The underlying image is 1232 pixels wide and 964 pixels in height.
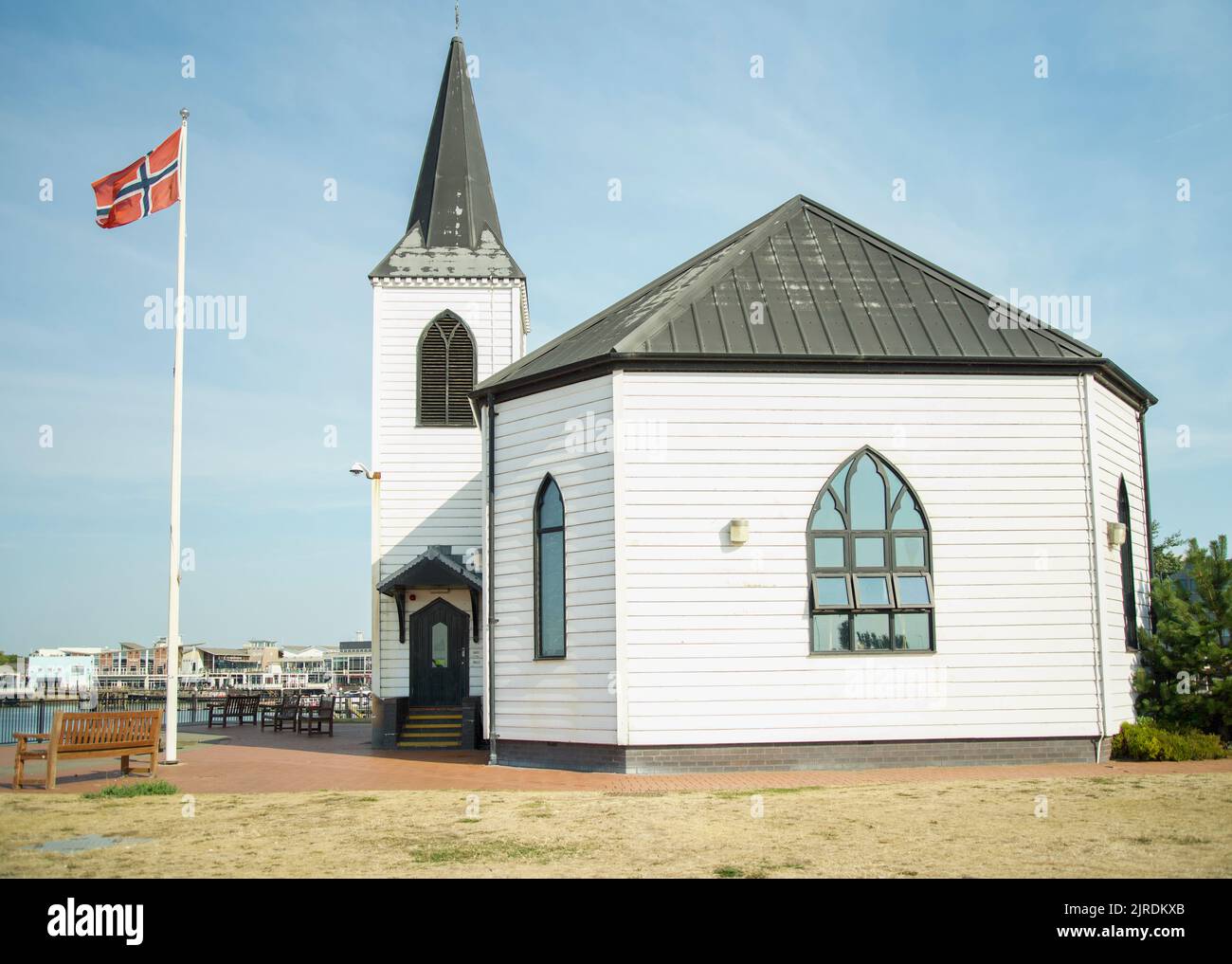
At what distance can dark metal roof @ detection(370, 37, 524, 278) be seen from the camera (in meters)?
24.9

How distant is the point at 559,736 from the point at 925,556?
19.6ft

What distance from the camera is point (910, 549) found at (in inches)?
629

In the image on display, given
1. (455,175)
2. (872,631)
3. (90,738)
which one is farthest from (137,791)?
(455,175)

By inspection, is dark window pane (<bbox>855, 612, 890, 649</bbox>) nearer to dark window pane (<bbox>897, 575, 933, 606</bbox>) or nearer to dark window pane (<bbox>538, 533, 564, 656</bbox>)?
dark window pane (<bbox>897, 575, 933, 606</bbox>)

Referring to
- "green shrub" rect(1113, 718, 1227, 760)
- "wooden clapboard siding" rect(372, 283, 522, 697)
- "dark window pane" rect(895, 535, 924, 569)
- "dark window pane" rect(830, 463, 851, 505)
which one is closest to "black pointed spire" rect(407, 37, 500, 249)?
"wooden clapboard siding" rect(372, 283, 522, 697)

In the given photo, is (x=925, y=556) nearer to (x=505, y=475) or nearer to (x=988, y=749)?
(x=988, y=749)

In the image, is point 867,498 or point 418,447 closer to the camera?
point 867,498

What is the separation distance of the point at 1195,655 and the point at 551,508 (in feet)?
32.7

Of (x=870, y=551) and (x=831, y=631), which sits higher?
(x=870, y=551)

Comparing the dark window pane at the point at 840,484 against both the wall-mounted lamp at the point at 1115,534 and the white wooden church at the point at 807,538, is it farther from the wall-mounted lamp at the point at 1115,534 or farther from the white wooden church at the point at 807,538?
the wall-mounted lamp at the point at 1115,534

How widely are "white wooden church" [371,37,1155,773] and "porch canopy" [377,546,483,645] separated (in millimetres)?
4604

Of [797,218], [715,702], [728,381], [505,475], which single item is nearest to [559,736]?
[715,702]

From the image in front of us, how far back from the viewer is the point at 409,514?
2362 cm

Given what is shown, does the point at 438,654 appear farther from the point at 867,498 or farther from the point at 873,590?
the point at 867,498
